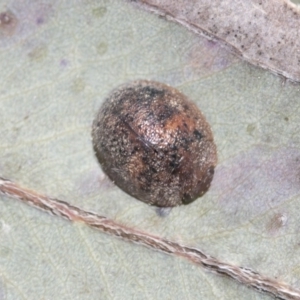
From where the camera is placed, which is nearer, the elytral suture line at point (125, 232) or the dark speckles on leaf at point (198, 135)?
the elytral suture line at point (125, 232)

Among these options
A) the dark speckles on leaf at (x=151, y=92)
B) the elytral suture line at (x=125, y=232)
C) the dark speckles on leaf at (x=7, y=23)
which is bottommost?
the elytral suture line at (x=125, y=232)

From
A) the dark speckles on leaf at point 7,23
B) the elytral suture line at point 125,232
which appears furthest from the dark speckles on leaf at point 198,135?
the dark speckles on leaf at point 7,23

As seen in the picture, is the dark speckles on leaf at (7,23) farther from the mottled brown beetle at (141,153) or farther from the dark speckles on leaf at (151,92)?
the dark speckles on leaf at (151,92)

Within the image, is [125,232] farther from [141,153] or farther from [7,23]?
[7,23]

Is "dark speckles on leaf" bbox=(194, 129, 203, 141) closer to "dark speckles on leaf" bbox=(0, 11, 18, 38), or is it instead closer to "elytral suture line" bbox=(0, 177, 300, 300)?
"elytral suture line" bbox=(0, 177, 300, 300)

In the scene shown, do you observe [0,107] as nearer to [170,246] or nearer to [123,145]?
[123,145]

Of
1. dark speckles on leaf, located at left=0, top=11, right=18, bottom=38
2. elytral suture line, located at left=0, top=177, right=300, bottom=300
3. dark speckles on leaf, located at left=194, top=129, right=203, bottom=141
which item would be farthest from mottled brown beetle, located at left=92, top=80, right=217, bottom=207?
dark speckles on leaf, located at left=0, top=11, right=18, bottom=38
